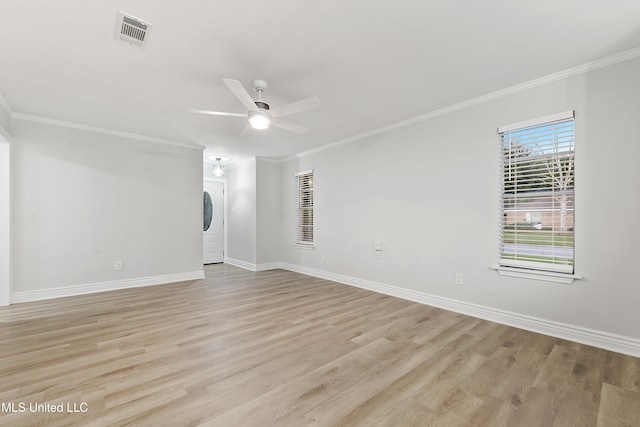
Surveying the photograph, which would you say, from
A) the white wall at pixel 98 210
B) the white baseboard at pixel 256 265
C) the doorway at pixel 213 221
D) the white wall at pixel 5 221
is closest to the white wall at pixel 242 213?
the white baseboard at pixel 256 265

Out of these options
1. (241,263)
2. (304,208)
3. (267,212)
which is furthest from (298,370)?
(241,263)

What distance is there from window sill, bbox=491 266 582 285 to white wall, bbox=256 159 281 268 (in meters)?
4.54

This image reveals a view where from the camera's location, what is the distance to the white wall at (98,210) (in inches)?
154

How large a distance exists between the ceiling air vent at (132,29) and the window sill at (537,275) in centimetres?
399

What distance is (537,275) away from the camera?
9.43ft

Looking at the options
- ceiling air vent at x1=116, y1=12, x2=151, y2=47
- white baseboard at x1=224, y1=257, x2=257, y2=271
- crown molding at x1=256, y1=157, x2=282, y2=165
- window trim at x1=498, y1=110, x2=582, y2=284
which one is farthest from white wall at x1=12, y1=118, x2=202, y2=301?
window trim at x1=498, y1=110, x2=582, y2=284

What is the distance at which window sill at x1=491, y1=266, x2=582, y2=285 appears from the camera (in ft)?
8.83

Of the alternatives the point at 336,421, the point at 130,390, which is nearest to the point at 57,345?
the point at 130,390

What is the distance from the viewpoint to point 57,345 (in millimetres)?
2541

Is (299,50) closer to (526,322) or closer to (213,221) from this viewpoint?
(526,322)

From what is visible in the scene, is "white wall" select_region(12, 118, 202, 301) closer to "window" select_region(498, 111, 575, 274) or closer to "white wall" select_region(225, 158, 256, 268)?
"white wall" select_region(225, 158, 256, 268)

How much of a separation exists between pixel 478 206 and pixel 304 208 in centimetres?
356

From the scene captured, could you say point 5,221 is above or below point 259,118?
below

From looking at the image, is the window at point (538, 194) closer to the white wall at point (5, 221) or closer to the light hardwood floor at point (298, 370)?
the light hardwood floor at point (298, 370)
